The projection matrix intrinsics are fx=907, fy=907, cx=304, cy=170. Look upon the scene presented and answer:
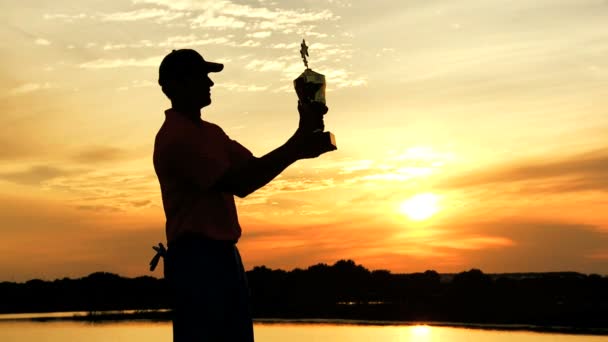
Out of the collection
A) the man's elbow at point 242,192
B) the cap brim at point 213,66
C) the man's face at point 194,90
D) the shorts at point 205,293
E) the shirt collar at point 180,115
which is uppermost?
the cap brim at point 213,66

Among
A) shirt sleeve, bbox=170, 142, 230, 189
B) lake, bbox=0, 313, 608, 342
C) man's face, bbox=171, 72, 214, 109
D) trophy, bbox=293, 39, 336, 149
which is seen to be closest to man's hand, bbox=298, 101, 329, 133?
trophy, bbox=293, 39, 336, 149

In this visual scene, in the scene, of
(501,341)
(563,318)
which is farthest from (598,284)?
(501,341)

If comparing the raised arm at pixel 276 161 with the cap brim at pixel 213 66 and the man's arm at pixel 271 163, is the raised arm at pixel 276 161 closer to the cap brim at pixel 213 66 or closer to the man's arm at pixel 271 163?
the man's arm at pixel 271 163

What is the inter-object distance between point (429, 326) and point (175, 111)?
73.2 meters

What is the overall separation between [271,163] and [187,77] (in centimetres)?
68

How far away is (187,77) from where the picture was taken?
4.68 metres

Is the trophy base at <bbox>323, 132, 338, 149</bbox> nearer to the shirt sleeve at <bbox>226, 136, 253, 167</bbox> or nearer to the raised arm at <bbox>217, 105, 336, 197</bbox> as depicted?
the raised arm at <bbox>217, 105, 336, 197</bbox>

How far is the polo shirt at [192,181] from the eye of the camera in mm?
4508

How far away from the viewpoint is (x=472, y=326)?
7419cm

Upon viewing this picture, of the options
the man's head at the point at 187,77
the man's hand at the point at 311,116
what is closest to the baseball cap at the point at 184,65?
the man's head at the point at 187,77

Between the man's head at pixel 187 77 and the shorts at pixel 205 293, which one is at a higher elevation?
the man's head at pixel 187 77

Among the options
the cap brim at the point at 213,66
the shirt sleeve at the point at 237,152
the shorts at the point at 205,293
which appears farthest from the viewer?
the shirt sleeve at the point at 237,152

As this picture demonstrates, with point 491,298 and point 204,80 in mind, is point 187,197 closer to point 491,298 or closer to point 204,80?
point 204,80

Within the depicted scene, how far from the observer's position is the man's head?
183 inches
